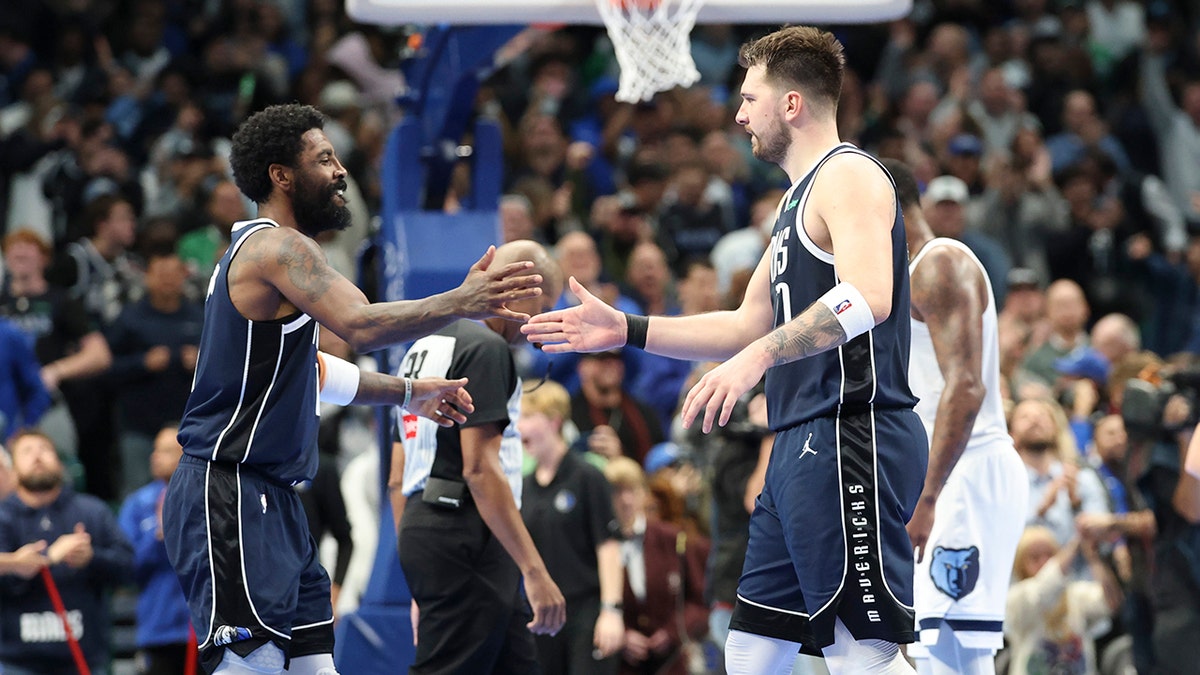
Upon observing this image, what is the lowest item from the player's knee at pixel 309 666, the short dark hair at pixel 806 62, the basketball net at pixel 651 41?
the player's knee at pixel 309 666

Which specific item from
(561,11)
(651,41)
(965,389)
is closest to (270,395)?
(965,389)

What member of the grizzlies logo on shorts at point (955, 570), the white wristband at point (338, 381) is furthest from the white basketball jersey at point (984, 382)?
the white wristband at point (338, 381)

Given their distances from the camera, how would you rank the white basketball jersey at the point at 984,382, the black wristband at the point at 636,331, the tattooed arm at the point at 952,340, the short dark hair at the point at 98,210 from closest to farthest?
1. the black wristband at the point at 636,331
2. the tattooed arm at the point at 952,340
3. the white basketball jersey at the point at 984,382
4. the short dark hair at the point at 98,210

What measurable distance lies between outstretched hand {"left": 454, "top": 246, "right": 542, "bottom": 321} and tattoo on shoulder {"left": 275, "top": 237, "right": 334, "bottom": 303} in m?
0.51

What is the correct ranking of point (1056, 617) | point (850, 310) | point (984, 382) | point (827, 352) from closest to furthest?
1. point (850, 310)
2. point (827, 352)
3. point (984, 382)
4. point (1056, 617)

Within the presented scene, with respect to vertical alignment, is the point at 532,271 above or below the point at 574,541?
above

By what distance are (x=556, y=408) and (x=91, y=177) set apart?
277 inches

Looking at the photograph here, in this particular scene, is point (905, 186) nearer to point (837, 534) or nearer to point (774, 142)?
point (774, 142)

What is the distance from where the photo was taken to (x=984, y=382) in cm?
729

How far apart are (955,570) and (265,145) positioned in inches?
139

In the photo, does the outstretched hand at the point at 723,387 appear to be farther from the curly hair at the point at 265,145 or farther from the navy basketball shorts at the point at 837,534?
the curly hair at the point at 265,145

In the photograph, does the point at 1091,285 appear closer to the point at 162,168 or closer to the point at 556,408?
the point at 556,408

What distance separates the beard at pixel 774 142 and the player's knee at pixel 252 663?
8.63 ft

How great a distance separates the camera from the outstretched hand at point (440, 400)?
255 inches
